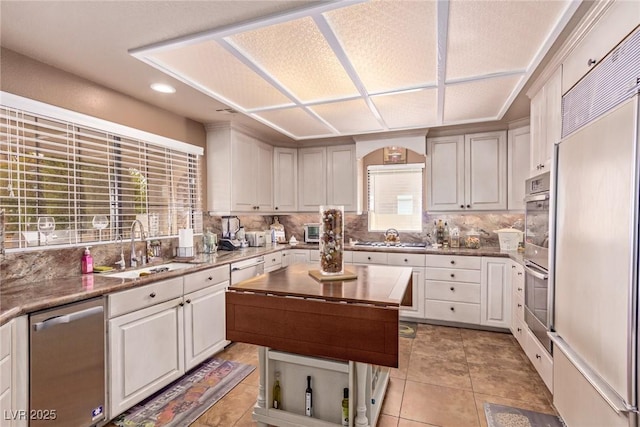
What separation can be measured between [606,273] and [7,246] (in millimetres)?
3395

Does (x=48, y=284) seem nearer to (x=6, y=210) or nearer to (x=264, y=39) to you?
(x=6, y=210)

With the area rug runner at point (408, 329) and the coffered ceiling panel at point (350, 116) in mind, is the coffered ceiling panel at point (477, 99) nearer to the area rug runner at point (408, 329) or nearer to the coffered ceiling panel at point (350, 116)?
the coffered ceiling panel at point (350, 116)

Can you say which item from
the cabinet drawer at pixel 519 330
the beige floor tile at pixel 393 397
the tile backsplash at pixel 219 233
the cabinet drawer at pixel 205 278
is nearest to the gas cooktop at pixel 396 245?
the tile backsplash at pixel 219 233

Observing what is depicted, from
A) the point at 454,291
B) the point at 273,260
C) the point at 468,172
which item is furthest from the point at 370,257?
the point at 468,172

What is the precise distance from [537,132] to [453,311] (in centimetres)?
222

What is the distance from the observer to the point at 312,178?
190 inches

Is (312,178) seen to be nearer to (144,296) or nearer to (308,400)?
(144,296)

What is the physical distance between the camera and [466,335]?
139 inches

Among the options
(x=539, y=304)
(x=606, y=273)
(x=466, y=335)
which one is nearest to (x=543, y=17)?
(x=606, y=273)

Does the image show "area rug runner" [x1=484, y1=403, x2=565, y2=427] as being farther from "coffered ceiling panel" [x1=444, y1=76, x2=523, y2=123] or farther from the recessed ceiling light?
the recessed ceiling light

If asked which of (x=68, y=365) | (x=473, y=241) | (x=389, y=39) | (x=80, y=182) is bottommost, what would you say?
(x=68, y=365)

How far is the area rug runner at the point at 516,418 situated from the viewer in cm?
205

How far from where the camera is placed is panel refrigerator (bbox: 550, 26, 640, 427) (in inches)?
46.9

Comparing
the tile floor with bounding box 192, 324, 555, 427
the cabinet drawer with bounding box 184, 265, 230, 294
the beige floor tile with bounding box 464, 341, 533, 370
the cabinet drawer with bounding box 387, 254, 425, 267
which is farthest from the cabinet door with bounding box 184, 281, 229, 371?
the beige floor tile with bounding box 464, 341, 533, 370
